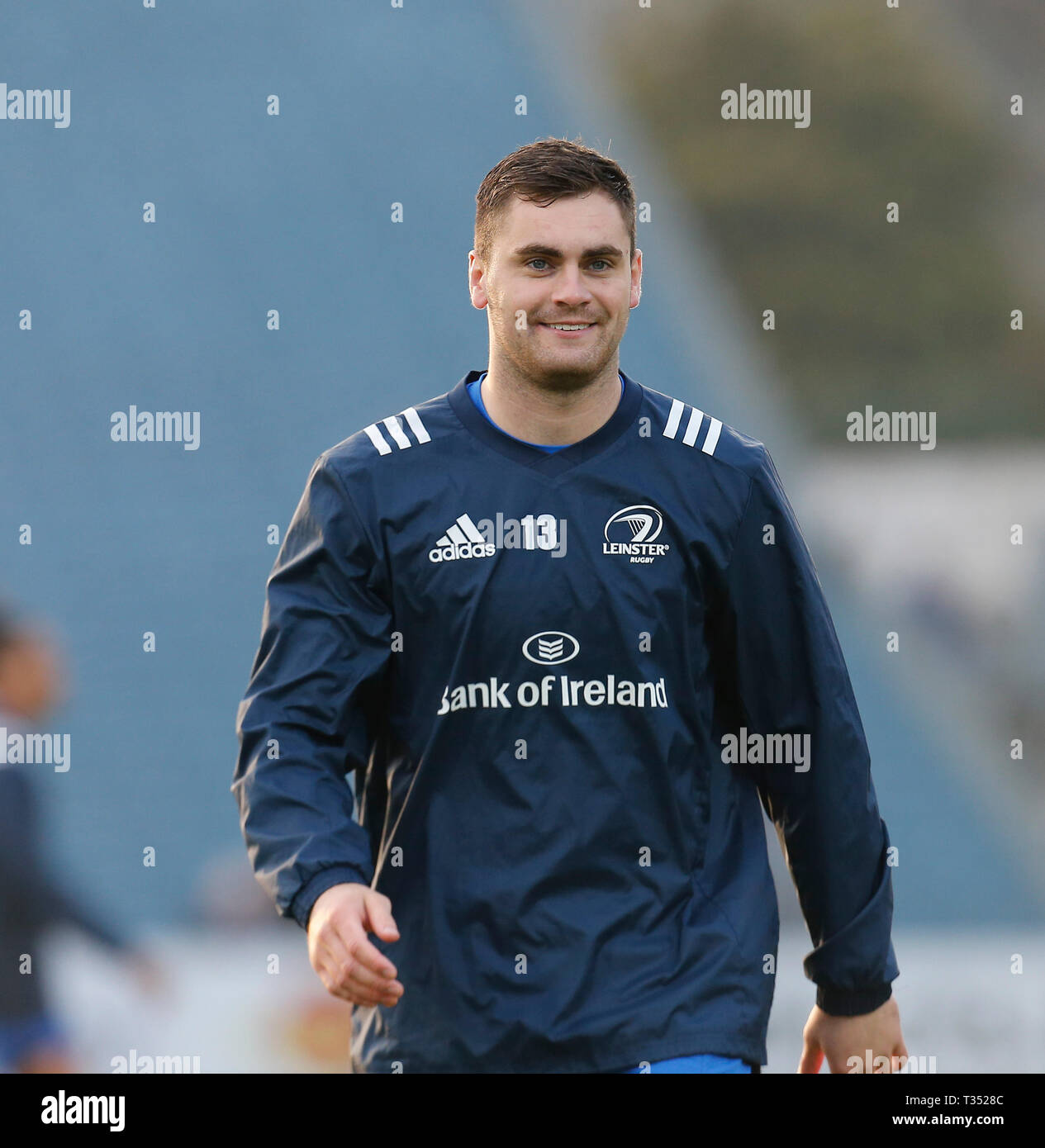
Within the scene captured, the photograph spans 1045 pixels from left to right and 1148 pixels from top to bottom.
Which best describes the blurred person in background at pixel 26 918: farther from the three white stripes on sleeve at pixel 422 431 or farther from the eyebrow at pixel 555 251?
the eyebrow at pixel 555 251

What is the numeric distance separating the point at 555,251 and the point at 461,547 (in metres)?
0.56

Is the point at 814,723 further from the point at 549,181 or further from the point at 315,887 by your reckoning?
the point at 549,181

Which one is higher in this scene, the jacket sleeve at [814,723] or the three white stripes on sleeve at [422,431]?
the three white stripes on sleeve at [422,431]

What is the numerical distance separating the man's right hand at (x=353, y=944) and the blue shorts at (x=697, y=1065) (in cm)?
50

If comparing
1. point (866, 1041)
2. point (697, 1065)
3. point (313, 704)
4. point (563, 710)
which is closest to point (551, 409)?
point (563, 710)

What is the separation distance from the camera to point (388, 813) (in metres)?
3.02

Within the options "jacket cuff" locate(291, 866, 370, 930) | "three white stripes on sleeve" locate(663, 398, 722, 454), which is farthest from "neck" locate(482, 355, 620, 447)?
"jacket cuff" locate(291, 866, 370, 930)

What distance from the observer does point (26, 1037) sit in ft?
21.2

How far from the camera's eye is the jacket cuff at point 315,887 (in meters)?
2.64

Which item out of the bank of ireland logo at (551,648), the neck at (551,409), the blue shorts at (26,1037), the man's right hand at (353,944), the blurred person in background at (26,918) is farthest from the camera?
the blurred person in background at (26,918)

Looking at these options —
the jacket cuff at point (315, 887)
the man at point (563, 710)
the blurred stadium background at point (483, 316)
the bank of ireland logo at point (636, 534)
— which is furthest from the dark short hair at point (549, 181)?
the blurred stadium background at point (483, 316)

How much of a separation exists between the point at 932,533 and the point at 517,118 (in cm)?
261

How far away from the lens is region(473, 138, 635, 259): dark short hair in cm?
300
